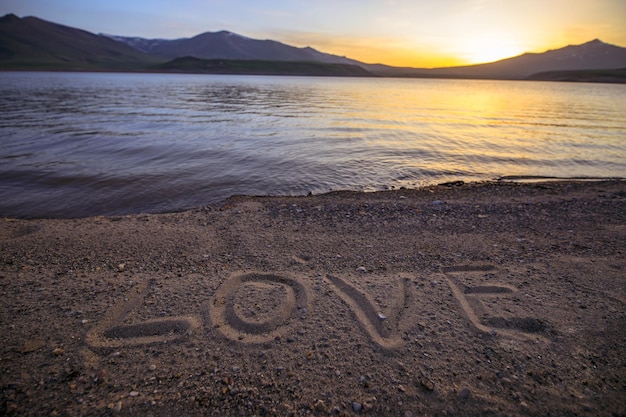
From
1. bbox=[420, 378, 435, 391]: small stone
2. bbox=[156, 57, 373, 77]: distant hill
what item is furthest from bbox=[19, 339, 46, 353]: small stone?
bbox=[156, 57, 373, 77]: distant hill

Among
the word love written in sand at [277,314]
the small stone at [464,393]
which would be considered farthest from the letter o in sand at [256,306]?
the small stone at [464,393]

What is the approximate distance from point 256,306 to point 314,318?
81 cm

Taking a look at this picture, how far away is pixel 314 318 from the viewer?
3.88 m

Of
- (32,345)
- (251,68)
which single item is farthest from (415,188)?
(251,68)

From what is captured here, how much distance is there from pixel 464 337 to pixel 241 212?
17.6 feet

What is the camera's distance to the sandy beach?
9.48 feet

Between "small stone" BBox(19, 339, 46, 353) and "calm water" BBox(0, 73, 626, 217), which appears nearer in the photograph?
"small stone" BBox(19, 339, 46, 353)

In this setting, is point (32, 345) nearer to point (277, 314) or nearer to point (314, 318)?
point (277, 314)

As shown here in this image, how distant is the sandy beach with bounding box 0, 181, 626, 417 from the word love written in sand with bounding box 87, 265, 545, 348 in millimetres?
22

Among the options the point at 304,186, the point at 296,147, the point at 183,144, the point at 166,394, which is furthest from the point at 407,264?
the point at 183,144

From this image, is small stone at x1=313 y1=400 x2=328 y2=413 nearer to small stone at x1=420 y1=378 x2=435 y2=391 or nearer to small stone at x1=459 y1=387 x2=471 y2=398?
small stone at x1=420 y1=378 x2=435 y2=391

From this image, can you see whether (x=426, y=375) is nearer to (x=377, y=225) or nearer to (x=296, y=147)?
(x=377, y=225)

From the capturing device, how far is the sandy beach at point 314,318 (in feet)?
9.48

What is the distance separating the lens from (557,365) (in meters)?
3.21
